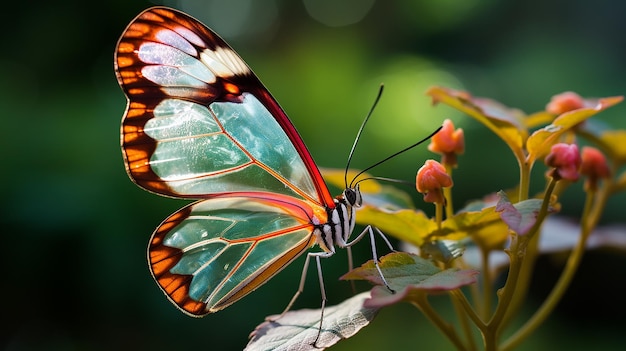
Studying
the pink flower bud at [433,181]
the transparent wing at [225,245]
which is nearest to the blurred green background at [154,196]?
the transparent wing at [225,245]

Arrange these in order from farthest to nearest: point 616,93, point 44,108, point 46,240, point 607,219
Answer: point 616,93
point 607,219
point 44,108
point 46,240

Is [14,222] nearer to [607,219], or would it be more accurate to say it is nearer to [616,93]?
[607,219]

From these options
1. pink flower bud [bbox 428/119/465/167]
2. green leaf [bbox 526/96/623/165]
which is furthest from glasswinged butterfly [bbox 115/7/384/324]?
green leaf [bbox 526/96/623/165]

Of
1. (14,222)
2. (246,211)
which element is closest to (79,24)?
(14,222)

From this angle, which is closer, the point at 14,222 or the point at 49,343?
the point at 14,222

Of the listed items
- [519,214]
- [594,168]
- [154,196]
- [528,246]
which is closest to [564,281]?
[528,246]

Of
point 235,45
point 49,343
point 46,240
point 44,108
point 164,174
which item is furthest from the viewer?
point 235,45

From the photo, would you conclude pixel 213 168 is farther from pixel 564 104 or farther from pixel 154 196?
pixel 154 196
